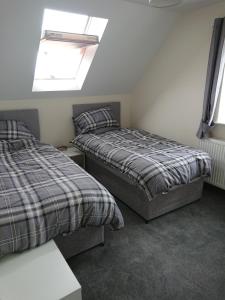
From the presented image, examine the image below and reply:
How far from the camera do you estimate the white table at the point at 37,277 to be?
1180 mm

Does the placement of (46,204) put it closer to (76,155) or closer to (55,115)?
(76,155)

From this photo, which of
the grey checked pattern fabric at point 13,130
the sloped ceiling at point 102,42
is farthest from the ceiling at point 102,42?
the grey checked pattern fabric at point 13,130

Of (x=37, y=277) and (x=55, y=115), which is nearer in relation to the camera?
(x=37, y=277)

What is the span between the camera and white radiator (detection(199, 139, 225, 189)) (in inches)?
106

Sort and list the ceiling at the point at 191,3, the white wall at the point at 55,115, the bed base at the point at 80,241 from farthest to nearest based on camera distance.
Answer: the white wall at the point at 55,115 < the ceiling at the point at 191,3 < the bed base at the point at 80,241

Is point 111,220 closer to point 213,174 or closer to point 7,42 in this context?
point 213,174

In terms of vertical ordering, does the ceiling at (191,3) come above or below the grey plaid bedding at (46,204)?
above

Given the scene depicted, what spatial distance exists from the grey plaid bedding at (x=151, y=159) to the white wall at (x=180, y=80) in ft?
1.38

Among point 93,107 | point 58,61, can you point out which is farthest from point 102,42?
point 93,107

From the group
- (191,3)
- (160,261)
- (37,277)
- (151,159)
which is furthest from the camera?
(191,3)

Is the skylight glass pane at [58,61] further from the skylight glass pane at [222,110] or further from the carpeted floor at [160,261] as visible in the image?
the carpeted floor at [160,261]

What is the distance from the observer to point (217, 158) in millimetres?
2746

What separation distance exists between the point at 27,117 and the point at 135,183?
182 cm

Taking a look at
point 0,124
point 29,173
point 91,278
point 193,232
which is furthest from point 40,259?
point 0,124
